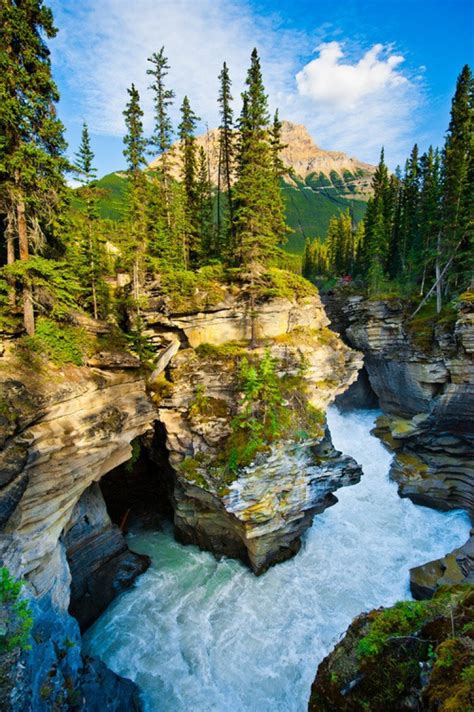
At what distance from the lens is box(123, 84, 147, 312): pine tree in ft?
69.7

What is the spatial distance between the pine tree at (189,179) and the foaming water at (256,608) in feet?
72.7

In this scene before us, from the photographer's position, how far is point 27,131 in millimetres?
11914

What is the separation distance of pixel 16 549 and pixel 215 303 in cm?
1535

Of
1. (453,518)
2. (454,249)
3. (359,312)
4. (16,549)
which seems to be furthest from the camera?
(359,312)

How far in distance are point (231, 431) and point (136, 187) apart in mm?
17728

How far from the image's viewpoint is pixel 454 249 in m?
27.9

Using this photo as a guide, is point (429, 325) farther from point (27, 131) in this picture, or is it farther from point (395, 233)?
point (27, 131)

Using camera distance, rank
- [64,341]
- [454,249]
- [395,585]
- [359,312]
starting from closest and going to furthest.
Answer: [64,341] → [395,585] → [454,249] → [359,312]

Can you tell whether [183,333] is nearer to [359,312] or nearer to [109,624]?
[109,624]

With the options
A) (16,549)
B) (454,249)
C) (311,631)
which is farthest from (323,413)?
(454,249)

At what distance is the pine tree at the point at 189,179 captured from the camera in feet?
89.1

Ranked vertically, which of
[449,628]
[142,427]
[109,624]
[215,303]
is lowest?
[109,624]

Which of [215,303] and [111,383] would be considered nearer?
[111,383]

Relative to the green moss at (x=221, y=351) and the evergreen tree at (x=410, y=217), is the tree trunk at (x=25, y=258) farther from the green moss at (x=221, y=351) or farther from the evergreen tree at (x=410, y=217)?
the evergreen tree at (x=410, y=217)
